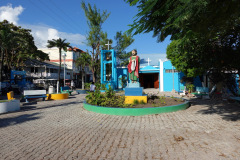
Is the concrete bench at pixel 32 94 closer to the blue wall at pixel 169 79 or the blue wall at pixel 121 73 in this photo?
the blue wall at pixel 121 73

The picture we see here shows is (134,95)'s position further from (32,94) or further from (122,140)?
(32,94)

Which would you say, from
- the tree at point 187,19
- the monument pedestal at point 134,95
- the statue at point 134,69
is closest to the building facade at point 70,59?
the statue at point 134,69

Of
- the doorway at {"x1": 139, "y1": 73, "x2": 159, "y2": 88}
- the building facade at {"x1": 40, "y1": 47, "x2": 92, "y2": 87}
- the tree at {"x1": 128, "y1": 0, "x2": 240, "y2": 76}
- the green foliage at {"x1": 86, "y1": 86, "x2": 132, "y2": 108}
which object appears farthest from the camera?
the building facade at {"x1": 40, "y1": 47, "x2": 92, "y2": 87}

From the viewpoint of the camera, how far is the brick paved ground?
304 cm

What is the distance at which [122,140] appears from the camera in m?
3.77

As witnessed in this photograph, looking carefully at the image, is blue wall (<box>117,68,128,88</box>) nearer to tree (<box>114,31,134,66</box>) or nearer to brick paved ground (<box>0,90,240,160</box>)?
tree (<box>114,31,134,66</box>)

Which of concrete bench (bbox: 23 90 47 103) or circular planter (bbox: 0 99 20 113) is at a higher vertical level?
concrete bench (bbox: 23 90 47 103)

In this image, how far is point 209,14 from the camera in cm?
289

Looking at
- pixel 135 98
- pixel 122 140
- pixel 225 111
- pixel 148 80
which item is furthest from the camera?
pixel 148 80

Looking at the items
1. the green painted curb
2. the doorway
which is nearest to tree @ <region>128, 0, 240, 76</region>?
the green painted curb

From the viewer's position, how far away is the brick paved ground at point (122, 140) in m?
3.04

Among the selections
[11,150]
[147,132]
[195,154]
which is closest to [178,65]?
[147,132]

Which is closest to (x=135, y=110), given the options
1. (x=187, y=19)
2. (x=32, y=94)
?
(x=187, y=19)

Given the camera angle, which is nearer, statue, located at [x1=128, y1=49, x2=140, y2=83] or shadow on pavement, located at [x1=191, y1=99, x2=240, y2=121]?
shadow on pavement, located at [x1=191, y1=99, x2=240, y2=121]
